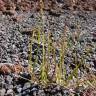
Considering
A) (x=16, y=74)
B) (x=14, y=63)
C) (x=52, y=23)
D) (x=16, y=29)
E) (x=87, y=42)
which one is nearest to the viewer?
(x=16, y=74)

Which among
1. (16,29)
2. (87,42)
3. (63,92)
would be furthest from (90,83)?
(16,29)

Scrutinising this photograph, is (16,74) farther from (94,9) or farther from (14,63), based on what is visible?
(94,9)

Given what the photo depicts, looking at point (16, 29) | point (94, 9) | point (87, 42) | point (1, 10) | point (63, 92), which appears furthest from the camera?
point (94, 9)

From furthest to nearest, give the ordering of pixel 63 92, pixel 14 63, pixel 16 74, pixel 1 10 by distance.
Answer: pixel 1 10, pixel 14 63, pixel 16 74, pixel 63 92

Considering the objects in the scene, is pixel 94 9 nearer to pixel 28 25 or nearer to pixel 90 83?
pixel 28 25

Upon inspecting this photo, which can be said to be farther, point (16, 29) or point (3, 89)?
point (16, 29)

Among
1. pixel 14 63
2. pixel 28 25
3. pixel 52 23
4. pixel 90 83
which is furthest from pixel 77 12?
pixel 90 83
